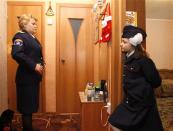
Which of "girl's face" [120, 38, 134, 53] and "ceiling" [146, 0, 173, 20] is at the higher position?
"ceiling" [146, 0, 173, 20]

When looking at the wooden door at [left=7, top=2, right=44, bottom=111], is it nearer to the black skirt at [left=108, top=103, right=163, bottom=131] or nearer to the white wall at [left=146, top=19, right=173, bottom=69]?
the black skirt at [left=108, top=103, right=163, bottom=131]

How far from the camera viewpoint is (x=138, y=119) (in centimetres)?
183

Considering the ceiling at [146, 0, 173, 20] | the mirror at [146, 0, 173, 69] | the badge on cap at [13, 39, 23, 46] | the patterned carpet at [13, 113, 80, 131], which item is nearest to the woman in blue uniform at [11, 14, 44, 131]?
the badge on cap at [13, 39, 23, 46]

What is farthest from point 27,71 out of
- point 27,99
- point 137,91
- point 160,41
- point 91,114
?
point 160,41

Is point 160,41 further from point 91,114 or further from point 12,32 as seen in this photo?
point 91,114

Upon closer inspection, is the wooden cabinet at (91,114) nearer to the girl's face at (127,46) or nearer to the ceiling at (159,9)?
the girl's face at (127,46)

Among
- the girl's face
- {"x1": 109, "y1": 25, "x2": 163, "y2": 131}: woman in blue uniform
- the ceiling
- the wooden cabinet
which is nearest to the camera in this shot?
{"x1": 109, "y1": 25, "x2": 163, "y2": 131}: woman in blue uniform

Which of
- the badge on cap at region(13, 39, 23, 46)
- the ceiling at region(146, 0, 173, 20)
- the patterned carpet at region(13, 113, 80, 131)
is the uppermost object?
the ceiling at region(146, 0, 173, 20)

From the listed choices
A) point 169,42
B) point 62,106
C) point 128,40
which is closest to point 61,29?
point 62,106

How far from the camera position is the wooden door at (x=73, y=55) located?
4641mm

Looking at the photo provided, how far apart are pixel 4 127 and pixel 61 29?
7.27 ft

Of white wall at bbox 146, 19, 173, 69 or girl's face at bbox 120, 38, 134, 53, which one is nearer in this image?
girl's face at bbox 120, 38, 134, 53

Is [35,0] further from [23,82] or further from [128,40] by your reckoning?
[128,40]

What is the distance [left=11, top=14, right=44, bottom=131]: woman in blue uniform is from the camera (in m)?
2.81
